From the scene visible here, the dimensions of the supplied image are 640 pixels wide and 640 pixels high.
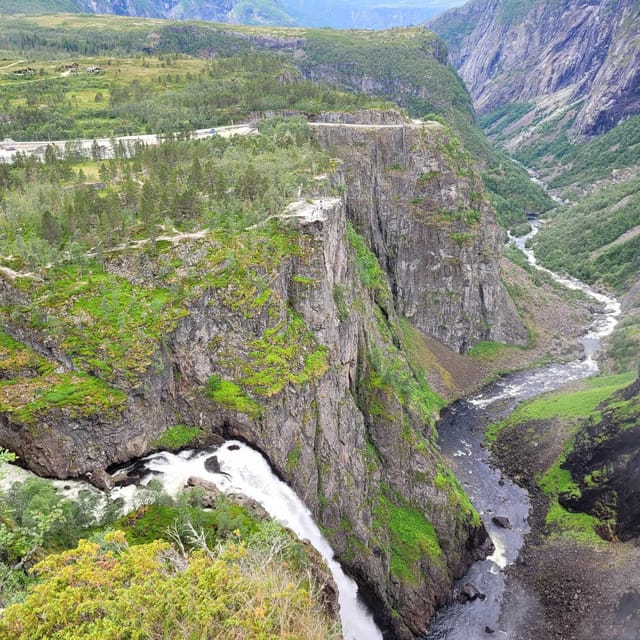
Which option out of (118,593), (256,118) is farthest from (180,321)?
(256,118)

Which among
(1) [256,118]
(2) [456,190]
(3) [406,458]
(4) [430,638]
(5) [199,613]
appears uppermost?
(1) [256,118]

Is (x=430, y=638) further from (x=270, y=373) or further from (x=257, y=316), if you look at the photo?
(x=257, y=316)

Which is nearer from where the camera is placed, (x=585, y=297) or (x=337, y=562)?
(x=337, y=562)

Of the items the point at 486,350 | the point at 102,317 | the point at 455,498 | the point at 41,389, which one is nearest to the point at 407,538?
the point at 455,498

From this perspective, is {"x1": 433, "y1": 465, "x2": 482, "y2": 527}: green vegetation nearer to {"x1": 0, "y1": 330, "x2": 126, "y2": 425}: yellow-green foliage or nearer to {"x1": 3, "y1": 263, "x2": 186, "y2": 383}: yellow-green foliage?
{"x1": 3, "y1": 263, "x2": 186, "y2": 383}: yellow-green foliage

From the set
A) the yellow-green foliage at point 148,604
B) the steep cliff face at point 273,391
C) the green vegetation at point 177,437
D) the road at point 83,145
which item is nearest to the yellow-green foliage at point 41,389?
the steep cliff face at point 273,391

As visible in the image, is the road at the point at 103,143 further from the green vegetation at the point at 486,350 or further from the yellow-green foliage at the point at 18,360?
the green vegetation at the point at 486,350

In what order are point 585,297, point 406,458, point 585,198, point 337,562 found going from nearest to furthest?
1. point 337,562
2. point 406,458
3. point 585,297
4. point 585,198

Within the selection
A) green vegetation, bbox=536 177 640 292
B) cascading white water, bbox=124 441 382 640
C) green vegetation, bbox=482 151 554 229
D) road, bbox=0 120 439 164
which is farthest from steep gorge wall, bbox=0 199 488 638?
green vegetation, bbox=482 151 554 229
